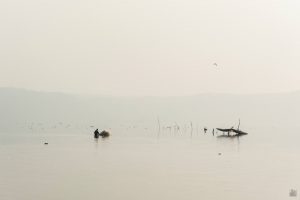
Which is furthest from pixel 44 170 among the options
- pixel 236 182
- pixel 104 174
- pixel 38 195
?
pixel 236 182

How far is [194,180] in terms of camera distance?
5241cm

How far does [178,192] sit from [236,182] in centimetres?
883

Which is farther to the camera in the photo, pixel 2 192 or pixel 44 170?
pixel 44 170

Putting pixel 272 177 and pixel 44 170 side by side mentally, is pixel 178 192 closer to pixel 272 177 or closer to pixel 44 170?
pixel 272 177

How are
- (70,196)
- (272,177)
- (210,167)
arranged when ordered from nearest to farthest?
(70,196)
(272,177)
(210,167)

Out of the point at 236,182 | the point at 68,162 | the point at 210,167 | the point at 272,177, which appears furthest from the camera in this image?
the point at 68,162

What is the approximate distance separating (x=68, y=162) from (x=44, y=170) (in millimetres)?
10443

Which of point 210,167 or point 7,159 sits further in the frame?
point 7,159

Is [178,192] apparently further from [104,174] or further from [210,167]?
[210,167]

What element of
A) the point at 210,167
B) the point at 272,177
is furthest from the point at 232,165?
the point at 272,177

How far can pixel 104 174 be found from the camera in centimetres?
5700

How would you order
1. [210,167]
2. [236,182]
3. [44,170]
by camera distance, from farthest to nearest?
[210,167]
[44,170]
[236,182]

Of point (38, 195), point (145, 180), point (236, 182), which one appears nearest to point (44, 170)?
point (145, 180)

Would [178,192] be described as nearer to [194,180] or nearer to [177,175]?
[194,180]
